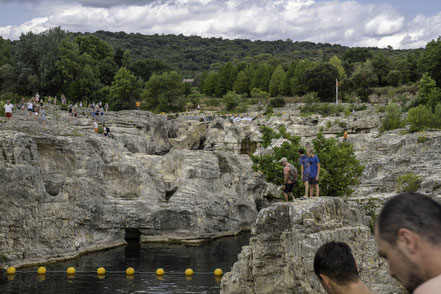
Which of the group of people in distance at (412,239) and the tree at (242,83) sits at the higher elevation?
the tree at (242,83)

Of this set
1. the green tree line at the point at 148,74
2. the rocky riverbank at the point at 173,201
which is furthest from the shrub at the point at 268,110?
the rocky riverbank at the point at 173,201

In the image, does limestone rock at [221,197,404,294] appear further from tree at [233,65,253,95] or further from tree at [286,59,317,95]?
tree at [233,65,253,95]

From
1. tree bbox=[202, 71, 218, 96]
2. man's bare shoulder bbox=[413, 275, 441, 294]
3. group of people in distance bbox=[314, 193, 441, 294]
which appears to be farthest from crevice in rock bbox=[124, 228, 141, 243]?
tree bbox=[202, 71, 218, 96]

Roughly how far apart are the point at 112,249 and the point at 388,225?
98.0 ft

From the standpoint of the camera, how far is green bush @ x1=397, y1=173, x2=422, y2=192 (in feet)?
87.1

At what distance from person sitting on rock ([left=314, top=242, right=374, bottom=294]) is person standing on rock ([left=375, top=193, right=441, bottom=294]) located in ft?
3.43

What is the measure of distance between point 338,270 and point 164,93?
→ 238 feet

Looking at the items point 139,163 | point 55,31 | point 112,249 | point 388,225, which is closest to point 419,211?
point 388,225

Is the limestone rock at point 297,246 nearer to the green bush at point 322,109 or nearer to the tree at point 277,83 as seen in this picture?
the green bush at point 322,109

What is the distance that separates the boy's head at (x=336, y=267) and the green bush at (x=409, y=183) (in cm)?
2379

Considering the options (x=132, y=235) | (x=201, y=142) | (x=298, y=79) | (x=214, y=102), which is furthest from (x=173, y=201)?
(x=298, y=79)

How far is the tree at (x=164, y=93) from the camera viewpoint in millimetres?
75625

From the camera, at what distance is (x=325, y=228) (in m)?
15.9

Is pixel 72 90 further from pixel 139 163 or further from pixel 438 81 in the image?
pixel 438 81
